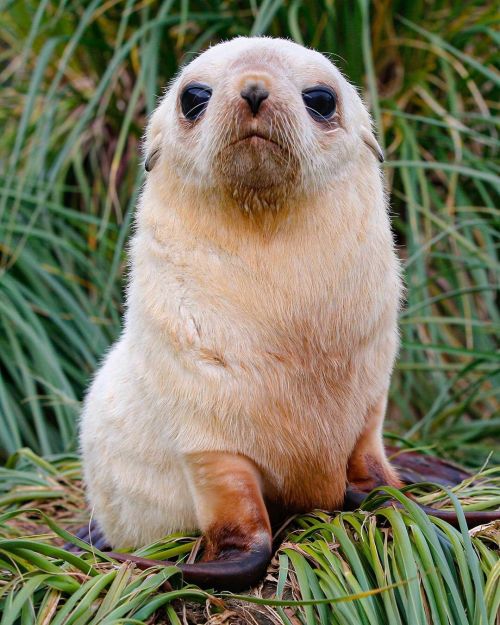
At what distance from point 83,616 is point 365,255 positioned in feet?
4.27

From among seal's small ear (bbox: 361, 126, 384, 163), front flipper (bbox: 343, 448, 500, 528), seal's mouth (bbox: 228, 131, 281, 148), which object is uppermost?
seal's small ear (bbox: 361, 126, 384, 163)

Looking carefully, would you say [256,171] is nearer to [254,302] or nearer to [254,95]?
[254,95]

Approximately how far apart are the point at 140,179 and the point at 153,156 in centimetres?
207

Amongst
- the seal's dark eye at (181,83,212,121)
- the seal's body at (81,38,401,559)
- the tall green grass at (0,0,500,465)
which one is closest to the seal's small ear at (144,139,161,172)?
the seal's body at (81,38,401,559)

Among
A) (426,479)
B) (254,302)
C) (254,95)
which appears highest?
(254,95)

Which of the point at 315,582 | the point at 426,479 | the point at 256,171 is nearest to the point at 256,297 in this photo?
the point at 256,171

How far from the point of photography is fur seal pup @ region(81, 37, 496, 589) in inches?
108

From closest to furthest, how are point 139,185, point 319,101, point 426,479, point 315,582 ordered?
point 315,582 < point 319,101 < point 426,479 < point 139,185

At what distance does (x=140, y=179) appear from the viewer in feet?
16.9

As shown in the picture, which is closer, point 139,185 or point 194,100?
point 194,100

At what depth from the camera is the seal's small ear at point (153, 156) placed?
313 centimetres

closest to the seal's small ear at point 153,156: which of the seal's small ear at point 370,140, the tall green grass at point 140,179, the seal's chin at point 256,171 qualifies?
the seal's chin at point 256,171

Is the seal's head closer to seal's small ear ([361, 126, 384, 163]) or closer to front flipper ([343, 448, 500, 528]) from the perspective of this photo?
seal's small ear ([361, 126, 384, 163])

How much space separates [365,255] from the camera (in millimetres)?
2902
